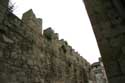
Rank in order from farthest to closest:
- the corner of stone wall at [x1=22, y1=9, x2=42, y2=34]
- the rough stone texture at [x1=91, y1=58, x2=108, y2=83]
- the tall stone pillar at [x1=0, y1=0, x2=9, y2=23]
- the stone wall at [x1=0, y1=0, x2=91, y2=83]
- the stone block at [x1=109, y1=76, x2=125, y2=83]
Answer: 1. the rough stone texture at [x1=91, y1=58, x2=108, y2=83]
2. the corner of stone wall at [x1=22, y1=9, x2=42, y2=34]
3. the stone wall at [x1=0, y1=0, x2=91, y2=83]
4. the tall stone pillar at [x1=0, y1=0, x2=9, y2=23]
5. the stone block at [x1=109, y1=76, x2=125, y2=83]

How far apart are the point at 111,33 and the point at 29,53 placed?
→ 238cm

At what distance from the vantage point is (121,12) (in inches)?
85.7

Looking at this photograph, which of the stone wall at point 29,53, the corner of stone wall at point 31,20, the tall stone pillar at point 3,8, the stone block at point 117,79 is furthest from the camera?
the corner of stone wall at point 31,20

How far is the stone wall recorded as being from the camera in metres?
3.22

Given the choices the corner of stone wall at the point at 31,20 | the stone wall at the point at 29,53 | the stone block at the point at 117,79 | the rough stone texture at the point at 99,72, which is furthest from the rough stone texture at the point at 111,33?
the rough stone texture at the point at 99,72

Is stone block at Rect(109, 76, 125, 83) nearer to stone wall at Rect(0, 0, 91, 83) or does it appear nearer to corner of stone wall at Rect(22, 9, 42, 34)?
stone wall at Rect(0, 0, 91, 83)

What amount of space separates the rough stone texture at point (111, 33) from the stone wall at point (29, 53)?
6.16 ft

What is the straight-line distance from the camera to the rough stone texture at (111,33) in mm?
2064

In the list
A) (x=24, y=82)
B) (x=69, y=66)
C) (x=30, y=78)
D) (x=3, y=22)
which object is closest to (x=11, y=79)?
(x=24, y=82)

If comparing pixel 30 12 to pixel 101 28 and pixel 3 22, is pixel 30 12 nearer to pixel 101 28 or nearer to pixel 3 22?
pixel 3 22

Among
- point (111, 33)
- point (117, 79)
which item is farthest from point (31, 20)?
point (117, 79)

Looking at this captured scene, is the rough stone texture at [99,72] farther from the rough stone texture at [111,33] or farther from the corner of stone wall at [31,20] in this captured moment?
the rough stone texture at [111,33]

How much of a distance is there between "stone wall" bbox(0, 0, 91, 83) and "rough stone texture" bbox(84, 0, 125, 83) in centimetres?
188

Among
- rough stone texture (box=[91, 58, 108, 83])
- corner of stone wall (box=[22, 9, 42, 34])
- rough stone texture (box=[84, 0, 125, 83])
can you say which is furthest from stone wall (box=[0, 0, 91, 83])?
rough stone texture (box=[91, 58, 108, 83])
